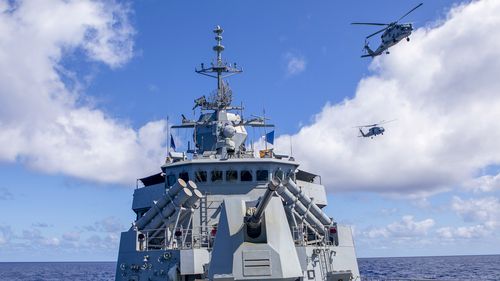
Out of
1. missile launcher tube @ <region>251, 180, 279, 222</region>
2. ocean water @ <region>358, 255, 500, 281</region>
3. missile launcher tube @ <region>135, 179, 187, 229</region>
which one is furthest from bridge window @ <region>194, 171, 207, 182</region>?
ocean water @ <region>358, 255, 500, 281</region>

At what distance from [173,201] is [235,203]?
6115mm

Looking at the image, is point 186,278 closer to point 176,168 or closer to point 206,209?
point 206,209

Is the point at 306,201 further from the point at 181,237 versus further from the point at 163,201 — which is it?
the point at 163,201

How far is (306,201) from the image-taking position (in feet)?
59.2

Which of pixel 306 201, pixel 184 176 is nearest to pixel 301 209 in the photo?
pixel 306 201

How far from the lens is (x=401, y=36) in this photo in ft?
104

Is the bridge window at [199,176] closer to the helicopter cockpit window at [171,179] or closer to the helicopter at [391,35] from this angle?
the helicopter cockpit window at [171,179]

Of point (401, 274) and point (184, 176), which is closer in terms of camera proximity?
point (184, 176)

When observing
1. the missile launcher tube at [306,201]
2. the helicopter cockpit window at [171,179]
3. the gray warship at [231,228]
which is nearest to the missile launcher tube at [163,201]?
the gray warship at [231,228]

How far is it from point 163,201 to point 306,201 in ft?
14.9

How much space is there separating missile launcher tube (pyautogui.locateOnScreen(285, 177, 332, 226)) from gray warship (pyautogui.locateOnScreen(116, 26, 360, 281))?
3 cm

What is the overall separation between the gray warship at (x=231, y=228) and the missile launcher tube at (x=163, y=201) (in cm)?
3

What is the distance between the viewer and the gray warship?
10.9m

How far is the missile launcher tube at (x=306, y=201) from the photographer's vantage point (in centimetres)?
1775
